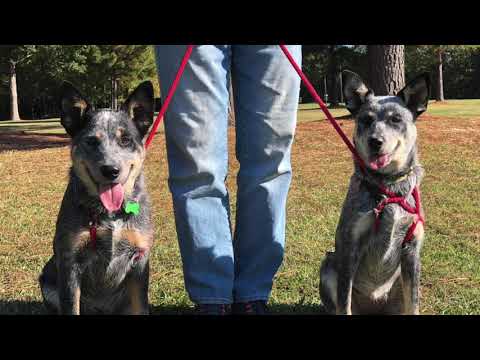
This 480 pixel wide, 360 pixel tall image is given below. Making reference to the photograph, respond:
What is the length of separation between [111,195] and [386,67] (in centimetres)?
941

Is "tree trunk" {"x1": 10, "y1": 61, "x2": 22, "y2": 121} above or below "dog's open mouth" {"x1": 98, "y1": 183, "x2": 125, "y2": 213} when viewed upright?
above

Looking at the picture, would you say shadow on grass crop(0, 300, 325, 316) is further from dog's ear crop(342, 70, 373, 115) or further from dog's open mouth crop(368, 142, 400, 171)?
dog's ear crop(342, 70, 373, 115)

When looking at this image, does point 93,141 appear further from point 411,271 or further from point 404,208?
point 411,271

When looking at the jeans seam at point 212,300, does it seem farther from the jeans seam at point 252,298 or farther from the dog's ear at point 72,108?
the dog's ear at point 72,108

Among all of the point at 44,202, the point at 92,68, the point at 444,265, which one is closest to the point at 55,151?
the point at 44,202

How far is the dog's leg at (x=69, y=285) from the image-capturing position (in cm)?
323

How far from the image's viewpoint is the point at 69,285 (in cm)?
323

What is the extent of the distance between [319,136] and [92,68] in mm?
20756

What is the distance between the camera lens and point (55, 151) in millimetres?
14367

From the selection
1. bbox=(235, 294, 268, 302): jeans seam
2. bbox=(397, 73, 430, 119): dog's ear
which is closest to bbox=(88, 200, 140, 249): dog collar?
bbox=(235, 294, 268, 302): jeans seam

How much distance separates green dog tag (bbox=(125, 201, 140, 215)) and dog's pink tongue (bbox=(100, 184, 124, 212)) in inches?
2.2

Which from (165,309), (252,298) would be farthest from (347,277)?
(165,309)

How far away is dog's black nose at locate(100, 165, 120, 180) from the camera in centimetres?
312

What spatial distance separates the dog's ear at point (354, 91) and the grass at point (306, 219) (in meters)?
1.53
